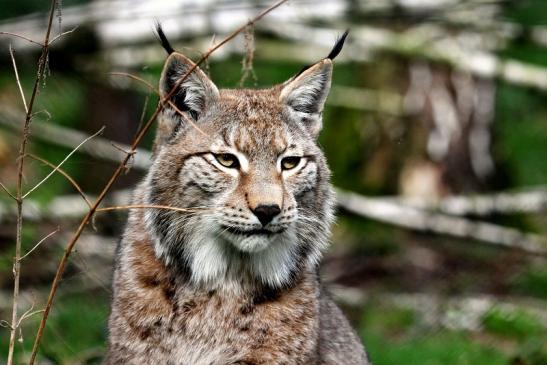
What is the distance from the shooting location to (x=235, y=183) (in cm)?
522

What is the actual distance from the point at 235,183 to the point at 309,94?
2.75 ft

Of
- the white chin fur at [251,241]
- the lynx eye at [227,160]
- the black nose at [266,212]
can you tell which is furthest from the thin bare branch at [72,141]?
the black nose at [266,212]

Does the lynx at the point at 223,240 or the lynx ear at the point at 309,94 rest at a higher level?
the lynx ear at the point at 309,94

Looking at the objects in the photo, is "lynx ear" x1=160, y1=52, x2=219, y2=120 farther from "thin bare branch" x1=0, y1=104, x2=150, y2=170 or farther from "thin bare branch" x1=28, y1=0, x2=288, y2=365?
"thin bare branch" x1=0, y1=104, x2=150, y2=170

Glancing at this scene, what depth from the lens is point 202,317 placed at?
5.34m

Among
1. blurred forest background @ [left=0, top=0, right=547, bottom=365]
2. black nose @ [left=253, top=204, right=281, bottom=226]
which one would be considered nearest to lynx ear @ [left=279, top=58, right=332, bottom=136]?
black nose @ [left=253, top=204, right=281, bottom=226]

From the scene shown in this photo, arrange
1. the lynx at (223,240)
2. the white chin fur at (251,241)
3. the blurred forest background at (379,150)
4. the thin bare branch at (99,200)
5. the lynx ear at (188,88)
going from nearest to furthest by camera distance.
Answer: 1. the thin bare branch at (99,200)
2. the white chin fur at (251,241)
3. the lynx at (223,240)
4. the lynx ear at (188,88)
5. the blurred forest background at (379,150)

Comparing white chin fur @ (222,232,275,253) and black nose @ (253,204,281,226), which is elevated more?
black nose @ (253,204,281,226)

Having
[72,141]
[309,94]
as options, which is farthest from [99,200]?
[72,141]

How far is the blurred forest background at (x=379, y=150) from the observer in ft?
29.7

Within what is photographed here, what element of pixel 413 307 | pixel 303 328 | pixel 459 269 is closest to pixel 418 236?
pixel 459 269

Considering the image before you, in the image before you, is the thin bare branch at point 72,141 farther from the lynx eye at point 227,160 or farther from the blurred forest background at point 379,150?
the lynx eye at point 227,160

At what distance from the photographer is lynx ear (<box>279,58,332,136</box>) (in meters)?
5.68

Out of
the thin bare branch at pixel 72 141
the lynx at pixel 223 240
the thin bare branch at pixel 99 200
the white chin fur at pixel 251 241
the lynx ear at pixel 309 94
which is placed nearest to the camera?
the thin bare branch at pixel 99 200
